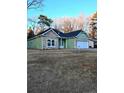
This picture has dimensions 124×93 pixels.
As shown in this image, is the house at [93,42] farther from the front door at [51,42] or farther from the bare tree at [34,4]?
the bare tree at [34,4]

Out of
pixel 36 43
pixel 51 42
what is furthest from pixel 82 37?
pixel 36 43

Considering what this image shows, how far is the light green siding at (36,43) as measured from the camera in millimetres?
1933

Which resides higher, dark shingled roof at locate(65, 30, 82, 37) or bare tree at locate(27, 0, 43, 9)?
bare tree at locate(27, 0, 43, 9)

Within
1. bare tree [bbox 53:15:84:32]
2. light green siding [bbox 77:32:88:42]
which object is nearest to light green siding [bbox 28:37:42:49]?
bare tree [bbox 53:15:84:32]

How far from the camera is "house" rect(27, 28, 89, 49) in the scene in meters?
1.99

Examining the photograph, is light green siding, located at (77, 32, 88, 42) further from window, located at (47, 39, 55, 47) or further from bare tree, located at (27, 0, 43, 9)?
bare tree, located at (27, 0, 43, 9)

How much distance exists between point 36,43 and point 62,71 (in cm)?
→ 28

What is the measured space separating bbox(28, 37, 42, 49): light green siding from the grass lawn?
0.03 meters

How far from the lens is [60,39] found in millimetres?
2018
